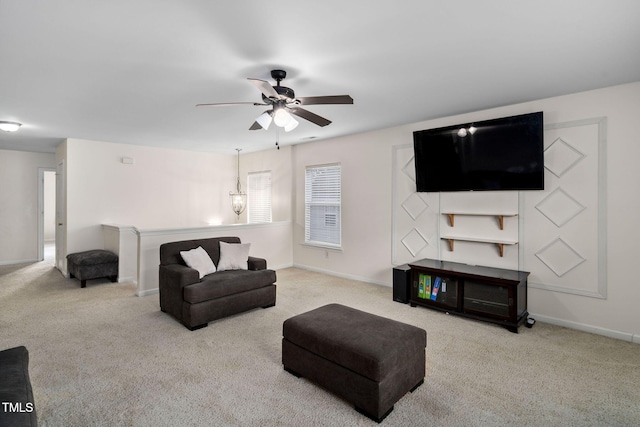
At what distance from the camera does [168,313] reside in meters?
3.77

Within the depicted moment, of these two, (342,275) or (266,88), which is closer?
(266,88)

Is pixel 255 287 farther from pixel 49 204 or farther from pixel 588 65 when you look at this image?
pixel 49 204

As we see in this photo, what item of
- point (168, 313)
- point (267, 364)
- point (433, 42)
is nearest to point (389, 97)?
point (433, 42)

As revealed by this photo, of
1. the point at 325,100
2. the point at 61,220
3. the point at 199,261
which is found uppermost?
the point at 325,100

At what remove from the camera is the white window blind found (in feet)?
22.8

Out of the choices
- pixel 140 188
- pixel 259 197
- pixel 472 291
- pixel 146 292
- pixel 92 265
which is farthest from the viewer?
pixel 259 197

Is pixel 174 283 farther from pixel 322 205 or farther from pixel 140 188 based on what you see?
pixel 140 188

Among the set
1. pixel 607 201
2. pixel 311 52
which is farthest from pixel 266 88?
pixel 607 201

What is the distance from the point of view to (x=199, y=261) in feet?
12.4

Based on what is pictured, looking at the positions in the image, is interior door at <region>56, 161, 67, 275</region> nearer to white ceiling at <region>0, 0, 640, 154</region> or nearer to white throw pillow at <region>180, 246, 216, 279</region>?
white ceiling at <region>0, 0, 640, 154</region>

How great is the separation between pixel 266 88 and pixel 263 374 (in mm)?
2164

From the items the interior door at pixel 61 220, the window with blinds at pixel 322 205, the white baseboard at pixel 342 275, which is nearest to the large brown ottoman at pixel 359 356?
the white baseboard at pixel 342 275

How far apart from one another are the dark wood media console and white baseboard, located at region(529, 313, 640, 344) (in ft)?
0.73

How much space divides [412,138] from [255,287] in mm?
2950
